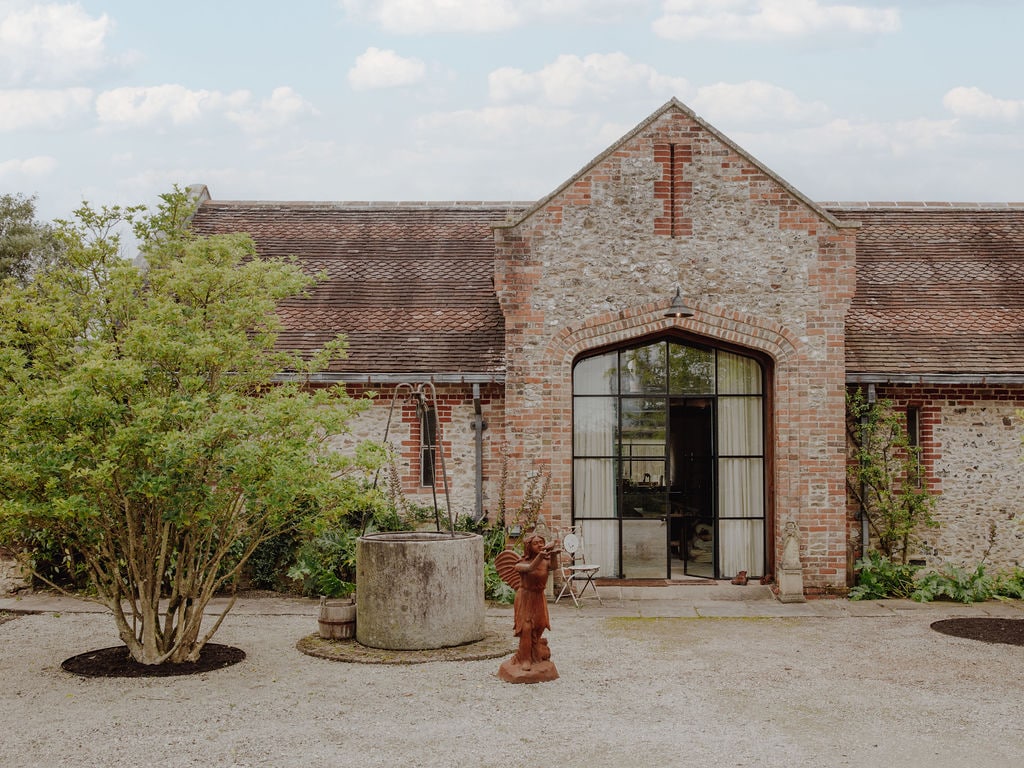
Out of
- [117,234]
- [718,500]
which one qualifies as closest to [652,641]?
[718,500]

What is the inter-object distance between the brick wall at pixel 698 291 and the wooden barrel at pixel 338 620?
12.8ft

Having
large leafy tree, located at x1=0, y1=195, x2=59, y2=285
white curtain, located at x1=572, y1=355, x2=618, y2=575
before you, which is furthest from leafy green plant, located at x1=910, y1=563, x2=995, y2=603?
large leafy tree, located at x1=0, y1=195, x2=59, y2=285

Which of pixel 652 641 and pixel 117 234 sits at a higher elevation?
pixel 117 234

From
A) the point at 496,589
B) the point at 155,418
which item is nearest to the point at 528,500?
the point at 496,589

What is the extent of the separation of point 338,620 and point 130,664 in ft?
6.90

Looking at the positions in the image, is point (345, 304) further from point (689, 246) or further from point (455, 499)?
point (689, 246)

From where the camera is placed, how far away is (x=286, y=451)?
8.83 meters

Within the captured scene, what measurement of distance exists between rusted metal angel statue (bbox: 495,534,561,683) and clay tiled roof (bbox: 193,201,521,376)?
18.2 feet

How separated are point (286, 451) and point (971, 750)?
229 inches

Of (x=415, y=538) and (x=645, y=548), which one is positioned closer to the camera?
(x=415, y=538)

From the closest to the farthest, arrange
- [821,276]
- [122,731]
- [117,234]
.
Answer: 1. [122,731]
2. [117,234]
3. [821,276]

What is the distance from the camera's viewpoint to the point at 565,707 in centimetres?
809

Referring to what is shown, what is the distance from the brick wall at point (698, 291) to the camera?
13703mm

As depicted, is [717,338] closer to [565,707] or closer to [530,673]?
[530,673]
